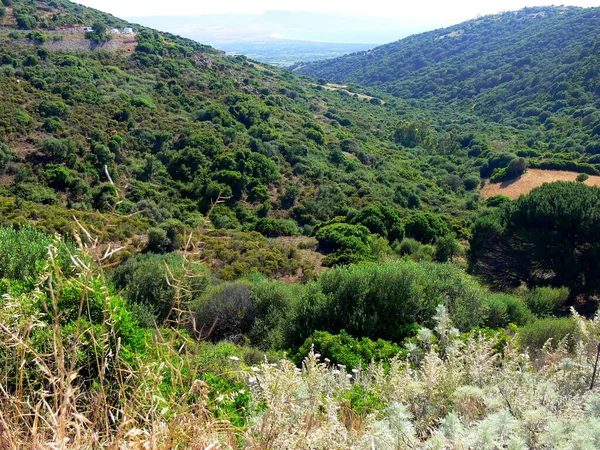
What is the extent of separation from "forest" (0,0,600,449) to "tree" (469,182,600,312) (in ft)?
0.21

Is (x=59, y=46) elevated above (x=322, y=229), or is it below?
above

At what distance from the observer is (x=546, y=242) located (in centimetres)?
1203

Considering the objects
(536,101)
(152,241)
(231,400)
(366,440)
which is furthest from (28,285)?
(536,101)

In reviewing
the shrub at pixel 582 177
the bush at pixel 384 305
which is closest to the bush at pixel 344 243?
the bush at pixel 384 305

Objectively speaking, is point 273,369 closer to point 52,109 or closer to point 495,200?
point 52,109

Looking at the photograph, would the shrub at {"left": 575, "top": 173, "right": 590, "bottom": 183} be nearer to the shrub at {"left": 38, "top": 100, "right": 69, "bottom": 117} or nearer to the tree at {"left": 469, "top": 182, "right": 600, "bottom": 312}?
the tree at {"left": 469, "top": 182, "right": 600, "bottom": 312}

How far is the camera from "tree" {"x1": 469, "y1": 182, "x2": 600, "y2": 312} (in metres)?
11.4

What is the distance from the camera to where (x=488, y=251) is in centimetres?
1366

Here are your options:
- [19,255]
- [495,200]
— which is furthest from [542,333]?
[495,200]

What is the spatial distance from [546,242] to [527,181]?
23113 millimetres

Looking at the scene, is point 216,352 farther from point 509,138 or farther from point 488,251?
point 509,138

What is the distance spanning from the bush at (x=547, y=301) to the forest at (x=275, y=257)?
65mm

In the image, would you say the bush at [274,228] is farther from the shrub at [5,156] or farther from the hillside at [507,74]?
the hillside at [507,74]

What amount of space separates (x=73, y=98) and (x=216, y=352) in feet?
88.4
